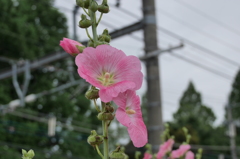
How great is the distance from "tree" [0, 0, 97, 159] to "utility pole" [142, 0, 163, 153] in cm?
1047

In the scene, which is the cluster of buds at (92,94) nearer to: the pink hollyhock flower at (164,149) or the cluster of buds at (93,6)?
the cluster of buds at (93,6)

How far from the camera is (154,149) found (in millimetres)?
5027

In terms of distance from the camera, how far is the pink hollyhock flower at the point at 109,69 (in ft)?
2.73

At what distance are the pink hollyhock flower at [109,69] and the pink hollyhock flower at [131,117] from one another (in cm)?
2

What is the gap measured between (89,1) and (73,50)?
0.11m

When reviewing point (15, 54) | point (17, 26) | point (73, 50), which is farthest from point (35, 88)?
point (73, 50)

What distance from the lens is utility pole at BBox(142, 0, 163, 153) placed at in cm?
517

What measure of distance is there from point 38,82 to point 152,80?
12.5 metres

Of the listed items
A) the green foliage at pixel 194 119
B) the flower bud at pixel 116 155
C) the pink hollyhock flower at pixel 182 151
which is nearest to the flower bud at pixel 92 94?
the flower bud at pixel 116 155

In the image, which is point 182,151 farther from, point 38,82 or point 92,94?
point 38,82

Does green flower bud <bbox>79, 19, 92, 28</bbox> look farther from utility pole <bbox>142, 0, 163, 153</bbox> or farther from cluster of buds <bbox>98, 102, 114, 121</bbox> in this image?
utility pole <bbox>142, 0, 163, 153</bbox>

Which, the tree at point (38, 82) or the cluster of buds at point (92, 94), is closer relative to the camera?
the cluster of buds at point (92, 94)

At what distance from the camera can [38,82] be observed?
1730 cm

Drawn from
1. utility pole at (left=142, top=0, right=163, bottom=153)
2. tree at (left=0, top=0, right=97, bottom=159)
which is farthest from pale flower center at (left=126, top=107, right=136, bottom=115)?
tree at (left=0, top=0, right=97, bottom=159)
